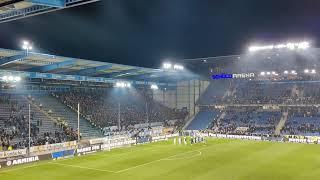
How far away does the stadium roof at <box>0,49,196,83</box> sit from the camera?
39969 mm

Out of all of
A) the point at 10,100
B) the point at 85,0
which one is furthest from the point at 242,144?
the point at 85,0

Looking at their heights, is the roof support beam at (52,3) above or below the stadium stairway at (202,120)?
above

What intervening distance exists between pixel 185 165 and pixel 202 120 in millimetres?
38800

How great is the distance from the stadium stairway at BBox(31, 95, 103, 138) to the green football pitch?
8.67m

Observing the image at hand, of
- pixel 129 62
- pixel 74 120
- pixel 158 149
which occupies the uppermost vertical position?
pixel 129 62

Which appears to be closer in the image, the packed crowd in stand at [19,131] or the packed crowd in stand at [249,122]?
the packed crowd in stand at [19,131]

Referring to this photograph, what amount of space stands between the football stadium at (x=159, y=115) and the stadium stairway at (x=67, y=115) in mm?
199

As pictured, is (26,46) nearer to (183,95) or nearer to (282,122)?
(183,95)

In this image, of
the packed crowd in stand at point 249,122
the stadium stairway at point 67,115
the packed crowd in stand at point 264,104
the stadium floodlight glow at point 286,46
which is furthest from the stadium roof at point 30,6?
the packed crowd in stand at point 264,104

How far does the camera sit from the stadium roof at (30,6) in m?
18.9

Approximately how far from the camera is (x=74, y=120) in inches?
2108

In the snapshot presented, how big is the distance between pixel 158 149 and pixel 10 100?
2189 centimetres

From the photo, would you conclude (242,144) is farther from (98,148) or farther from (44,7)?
(44,7)

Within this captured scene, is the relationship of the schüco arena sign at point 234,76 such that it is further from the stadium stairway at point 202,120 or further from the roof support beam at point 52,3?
the roof support beam at point 52,3
